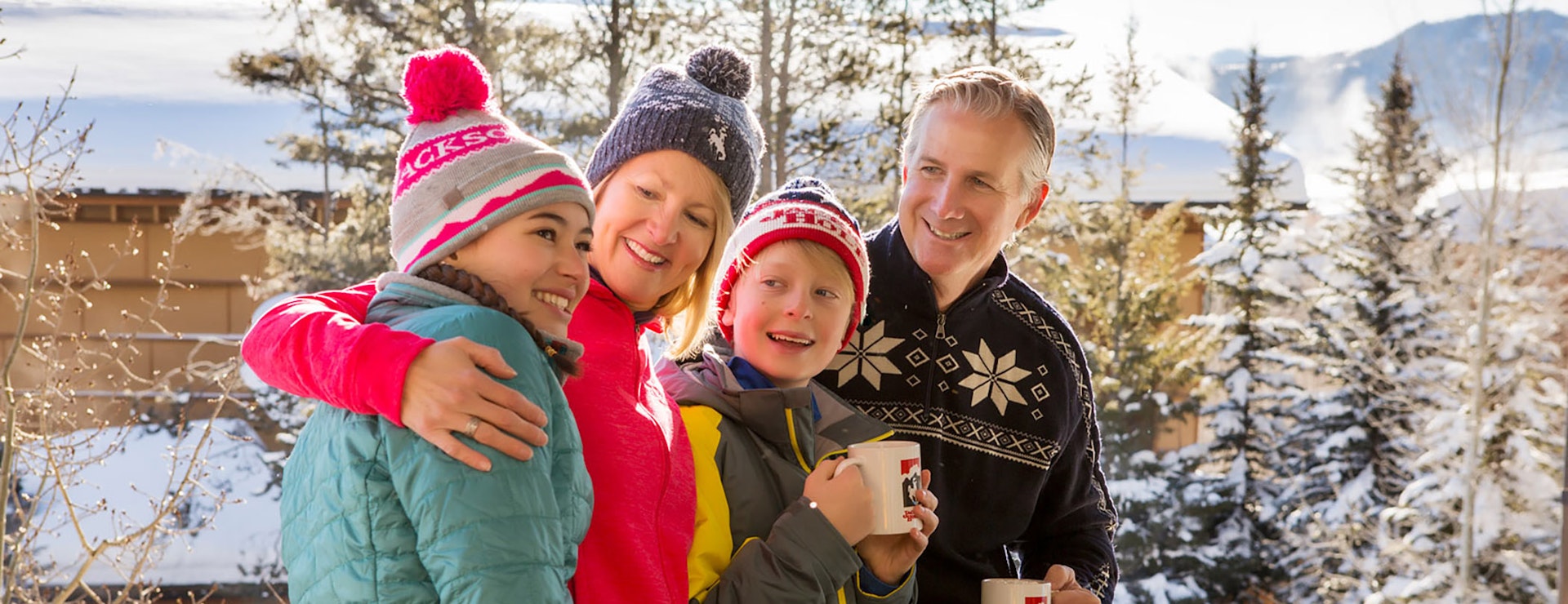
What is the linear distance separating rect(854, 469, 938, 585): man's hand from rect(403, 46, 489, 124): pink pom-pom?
67 cm

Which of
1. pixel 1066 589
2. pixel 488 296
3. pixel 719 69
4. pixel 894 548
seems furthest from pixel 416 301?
pixel 1066 589

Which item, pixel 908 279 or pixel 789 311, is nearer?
pixel 789 311

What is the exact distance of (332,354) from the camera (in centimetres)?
95

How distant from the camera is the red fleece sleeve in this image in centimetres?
92

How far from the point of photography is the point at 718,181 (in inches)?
53.4

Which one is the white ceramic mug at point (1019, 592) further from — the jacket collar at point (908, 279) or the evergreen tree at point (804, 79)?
the evergreen tree at point (804, 79)

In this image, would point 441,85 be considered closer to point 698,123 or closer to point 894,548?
point 698,123

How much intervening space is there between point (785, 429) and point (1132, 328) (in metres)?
9.92

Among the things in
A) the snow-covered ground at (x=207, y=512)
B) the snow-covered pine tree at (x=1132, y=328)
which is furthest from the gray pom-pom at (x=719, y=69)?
the snow-covered pine tree at (x=1132, y=328)

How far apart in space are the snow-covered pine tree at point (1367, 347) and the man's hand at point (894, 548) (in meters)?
11.6

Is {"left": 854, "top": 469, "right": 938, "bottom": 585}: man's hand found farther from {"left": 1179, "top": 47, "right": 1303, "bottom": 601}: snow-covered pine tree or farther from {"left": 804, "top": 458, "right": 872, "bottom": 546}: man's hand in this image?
{"left": 1179, "top": 47, "right": 1303, "bottom": 601}: snow-covered pine tree

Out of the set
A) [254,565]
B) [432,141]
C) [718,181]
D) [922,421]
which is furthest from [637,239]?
[254,565]

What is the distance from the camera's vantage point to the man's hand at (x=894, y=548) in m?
1.41

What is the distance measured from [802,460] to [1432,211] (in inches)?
503
